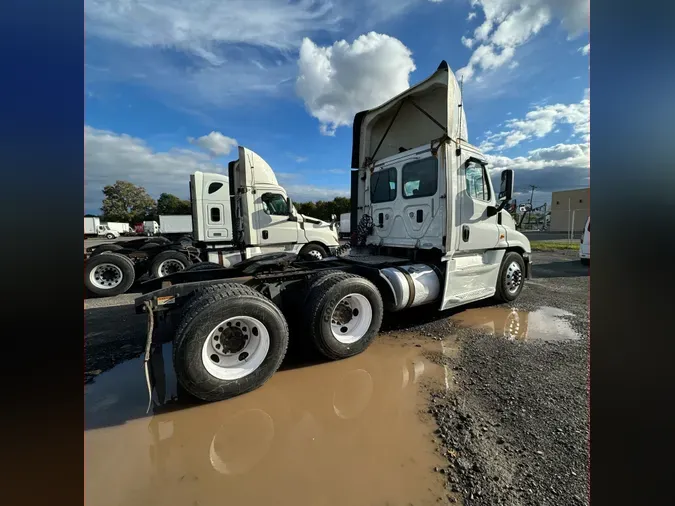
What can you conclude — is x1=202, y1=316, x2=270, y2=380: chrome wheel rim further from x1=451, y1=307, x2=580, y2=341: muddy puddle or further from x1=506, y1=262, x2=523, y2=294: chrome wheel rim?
x1=506, y1=262, x2=523, y2=294: chrome wheel rim

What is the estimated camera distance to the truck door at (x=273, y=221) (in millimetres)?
9172

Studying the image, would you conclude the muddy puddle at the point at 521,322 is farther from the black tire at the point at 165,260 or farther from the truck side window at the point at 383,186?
the black tire at the point at 165,260

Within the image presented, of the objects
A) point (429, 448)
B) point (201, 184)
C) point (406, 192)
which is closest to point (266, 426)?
point (429, 448)

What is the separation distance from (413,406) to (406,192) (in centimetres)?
395

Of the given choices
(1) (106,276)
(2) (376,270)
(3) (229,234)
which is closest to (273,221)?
(3) (229,234)

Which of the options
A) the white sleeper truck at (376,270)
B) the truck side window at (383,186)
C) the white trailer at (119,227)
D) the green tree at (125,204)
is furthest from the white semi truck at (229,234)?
the green tree at (125,204)

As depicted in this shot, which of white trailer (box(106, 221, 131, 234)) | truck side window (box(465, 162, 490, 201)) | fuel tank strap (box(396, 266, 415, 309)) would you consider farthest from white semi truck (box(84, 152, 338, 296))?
white trailer (box(106, 221, 131, 234))

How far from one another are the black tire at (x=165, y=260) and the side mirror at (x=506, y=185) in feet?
26.2

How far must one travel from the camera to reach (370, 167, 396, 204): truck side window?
6.11m

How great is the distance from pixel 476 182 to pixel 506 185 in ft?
1.75

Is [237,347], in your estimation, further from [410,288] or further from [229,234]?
[229,234]

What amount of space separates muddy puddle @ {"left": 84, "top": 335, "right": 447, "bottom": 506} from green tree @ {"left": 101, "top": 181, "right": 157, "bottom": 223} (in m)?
67.6
